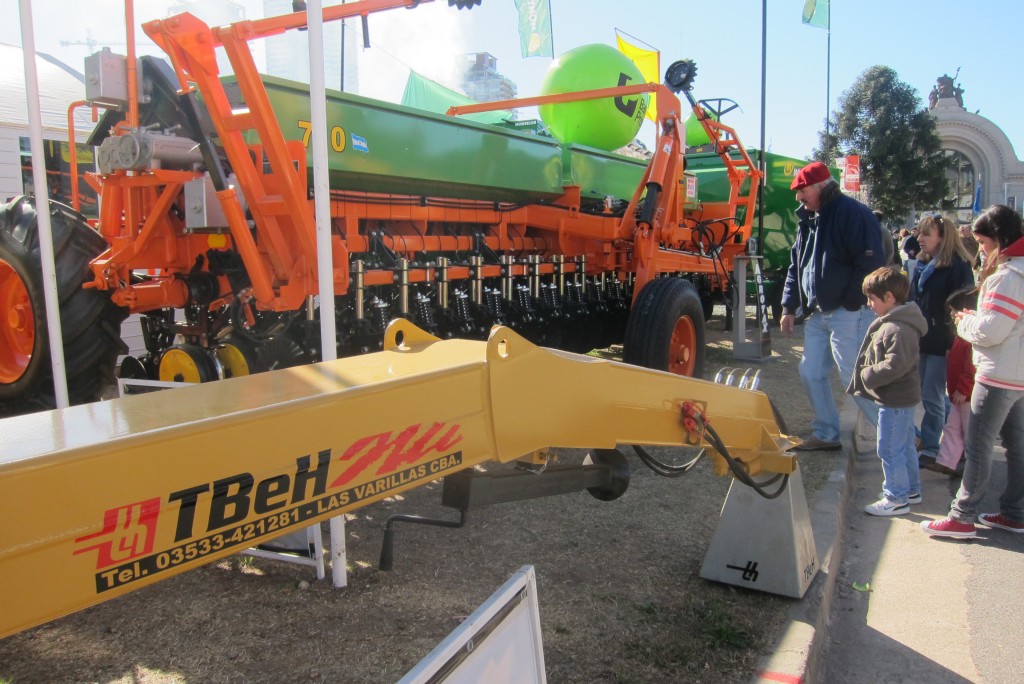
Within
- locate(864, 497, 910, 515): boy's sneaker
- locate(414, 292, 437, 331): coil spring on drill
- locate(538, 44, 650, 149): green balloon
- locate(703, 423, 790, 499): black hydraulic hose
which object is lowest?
locate(864, 497, 910, 515): boy's sneaker

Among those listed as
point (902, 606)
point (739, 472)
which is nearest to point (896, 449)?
point (902, 606)

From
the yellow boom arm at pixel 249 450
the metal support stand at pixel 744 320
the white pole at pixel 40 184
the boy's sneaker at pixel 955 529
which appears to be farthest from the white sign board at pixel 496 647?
the metal support stand at pixel 744 320

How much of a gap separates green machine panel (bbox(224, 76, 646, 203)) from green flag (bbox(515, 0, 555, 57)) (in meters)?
2.11

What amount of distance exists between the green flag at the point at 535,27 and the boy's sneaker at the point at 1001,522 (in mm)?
6142

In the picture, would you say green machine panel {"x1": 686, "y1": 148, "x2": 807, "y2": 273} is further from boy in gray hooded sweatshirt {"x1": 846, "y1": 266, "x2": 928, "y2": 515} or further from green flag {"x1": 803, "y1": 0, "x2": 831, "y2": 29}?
boy in gray hooded sweatshirt {"x1": 846, "y1": 266, "x2": 928, "y2": 515}

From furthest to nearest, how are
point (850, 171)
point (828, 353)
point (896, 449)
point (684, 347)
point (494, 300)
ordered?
point (850, 171), point (684, 347), point (494, 300), point (828, 353), point (896, 449)

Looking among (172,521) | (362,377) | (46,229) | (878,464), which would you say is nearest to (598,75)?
(878,464)

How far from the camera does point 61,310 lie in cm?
385

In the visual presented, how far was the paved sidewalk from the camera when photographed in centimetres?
289

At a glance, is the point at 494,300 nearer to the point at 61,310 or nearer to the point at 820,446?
the point at 820,446

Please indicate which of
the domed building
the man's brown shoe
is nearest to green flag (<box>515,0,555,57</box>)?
the man's brown shoe

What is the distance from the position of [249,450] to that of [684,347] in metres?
5.43

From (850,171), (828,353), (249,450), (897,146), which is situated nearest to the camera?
(249,450)

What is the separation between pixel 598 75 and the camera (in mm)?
6934
